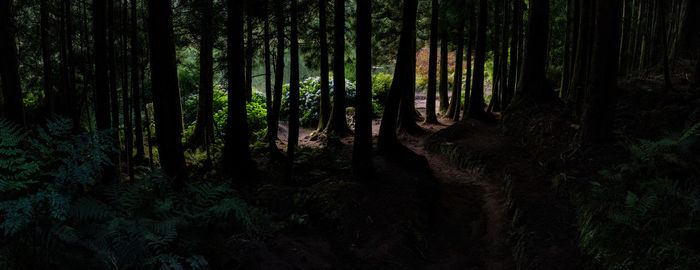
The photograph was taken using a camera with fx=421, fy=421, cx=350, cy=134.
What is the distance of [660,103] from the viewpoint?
9.03 m

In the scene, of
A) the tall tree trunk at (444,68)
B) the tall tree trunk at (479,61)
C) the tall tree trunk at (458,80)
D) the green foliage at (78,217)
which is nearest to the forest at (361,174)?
the green foliage at (78,217)

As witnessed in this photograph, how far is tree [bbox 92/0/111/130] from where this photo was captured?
8492 mm

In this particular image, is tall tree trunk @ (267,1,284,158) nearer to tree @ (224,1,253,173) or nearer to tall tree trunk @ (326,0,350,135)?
tree @ (224,1,253,173)

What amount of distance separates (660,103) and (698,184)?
175 inches

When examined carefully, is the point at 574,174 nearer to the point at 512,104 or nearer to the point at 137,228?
the point at 512,104

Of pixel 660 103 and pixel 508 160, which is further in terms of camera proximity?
pixel 508 160

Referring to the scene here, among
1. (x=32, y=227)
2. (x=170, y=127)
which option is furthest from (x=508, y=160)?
(x=32, y=227)

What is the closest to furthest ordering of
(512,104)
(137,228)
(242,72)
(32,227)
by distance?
(32,227), (137,228), (242,72), (512,104)

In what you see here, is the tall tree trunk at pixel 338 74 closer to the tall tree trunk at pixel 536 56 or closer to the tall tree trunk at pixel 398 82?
the tall tree trunk at pixel 398 82

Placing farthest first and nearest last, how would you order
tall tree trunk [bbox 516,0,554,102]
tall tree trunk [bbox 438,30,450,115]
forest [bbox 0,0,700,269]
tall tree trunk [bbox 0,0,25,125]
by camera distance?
tall tree trunk [bbox 438,30,450,115], tall tree trunk [bbox 516,0,554,102], tall tree trunk [bbox 0,0,25,125], forest [bbox 0,0,700,269]

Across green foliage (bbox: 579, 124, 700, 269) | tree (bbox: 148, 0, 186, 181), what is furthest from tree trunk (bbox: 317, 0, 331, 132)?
green foliage (bbox: 579, 124, 700, 269)

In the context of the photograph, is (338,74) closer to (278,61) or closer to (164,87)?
(278,61)

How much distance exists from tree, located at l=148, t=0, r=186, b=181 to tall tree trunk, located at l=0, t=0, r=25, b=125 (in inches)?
174

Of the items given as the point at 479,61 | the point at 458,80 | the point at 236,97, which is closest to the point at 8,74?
the point at 236,97
